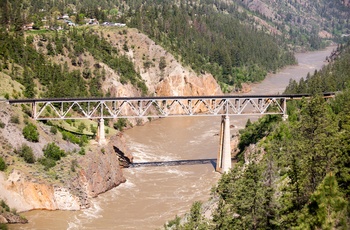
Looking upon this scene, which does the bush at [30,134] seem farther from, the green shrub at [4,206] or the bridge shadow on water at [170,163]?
the bridge shadow on water at [170,163]

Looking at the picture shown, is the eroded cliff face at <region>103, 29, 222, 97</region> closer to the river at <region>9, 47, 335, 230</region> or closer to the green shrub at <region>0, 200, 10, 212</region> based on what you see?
the river at <region>9, 47, 335, 230</region>

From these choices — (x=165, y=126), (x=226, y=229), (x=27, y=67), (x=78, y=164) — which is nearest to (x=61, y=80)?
(x=27, y=67)

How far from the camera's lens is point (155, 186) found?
58.2 metres

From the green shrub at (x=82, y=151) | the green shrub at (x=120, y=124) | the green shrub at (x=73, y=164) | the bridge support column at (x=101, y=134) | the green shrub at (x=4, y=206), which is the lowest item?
the green shrub at (x=4, y=206)

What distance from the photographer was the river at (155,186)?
47.7 meters

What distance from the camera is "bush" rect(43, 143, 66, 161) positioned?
53.6 m

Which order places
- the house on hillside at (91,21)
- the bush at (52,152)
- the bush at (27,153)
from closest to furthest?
the bush at (27,153) < the bush at (52,152) < the house on hillside at (91,21)

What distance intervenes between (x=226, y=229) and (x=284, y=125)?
3583cm

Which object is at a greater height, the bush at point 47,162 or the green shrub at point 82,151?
the green shrub at point 82,151

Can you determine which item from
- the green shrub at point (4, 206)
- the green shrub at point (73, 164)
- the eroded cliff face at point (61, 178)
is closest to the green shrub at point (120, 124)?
the eroded cliff face at point (61, 178)

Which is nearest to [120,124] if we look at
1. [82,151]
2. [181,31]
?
[82,151]

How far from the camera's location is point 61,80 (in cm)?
8406

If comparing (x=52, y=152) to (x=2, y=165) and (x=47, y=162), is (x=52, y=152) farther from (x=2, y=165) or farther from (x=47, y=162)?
(x=2, y=165)

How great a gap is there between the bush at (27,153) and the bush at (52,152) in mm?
1715
